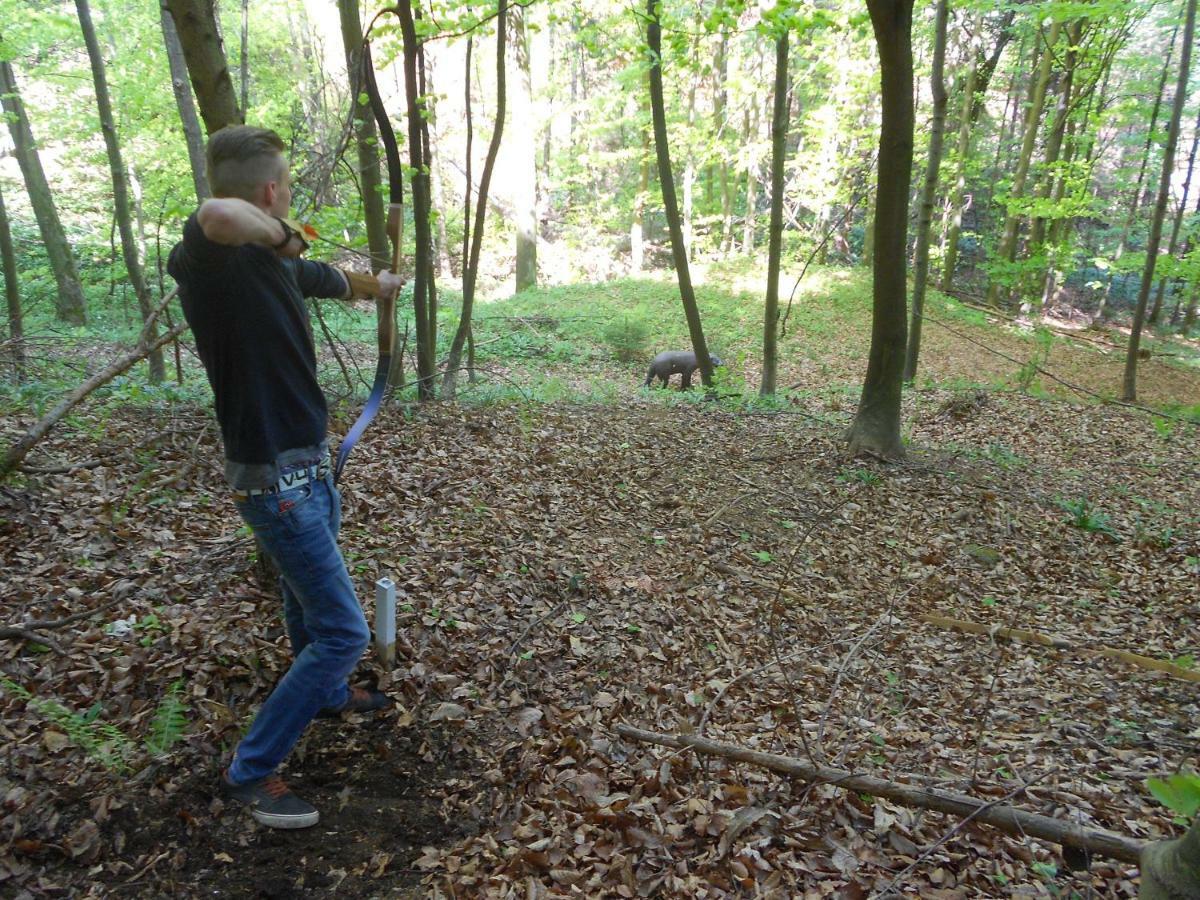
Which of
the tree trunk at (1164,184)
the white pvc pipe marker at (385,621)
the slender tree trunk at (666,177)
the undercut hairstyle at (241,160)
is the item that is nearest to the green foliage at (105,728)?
the white pvc pipe marker at (385,621)

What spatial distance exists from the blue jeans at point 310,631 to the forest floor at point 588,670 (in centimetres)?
32

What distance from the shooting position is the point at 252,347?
2.37 m

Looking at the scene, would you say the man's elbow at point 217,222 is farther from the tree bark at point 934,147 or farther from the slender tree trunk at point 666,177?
the tree bark at point 934,147

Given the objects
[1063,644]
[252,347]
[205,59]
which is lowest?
[1063,644]

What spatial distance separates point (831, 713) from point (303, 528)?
3067 millimetres

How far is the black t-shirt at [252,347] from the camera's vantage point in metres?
2.26

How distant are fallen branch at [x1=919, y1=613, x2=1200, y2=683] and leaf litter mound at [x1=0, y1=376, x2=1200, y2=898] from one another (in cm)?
6

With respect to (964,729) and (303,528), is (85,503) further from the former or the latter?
(964,729)

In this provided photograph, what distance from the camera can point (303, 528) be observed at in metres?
2.54

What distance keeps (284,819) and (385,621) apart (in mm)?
951

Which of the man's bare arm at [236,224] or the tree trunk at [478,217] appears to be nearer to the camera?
the man's bare arm at [236,224]

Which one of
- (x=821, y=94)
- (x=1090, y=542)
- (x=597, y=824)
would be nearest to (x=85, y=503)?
(x=597, y=824)

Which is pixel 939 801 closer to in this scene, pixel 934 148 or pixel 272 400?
pixel 272 400

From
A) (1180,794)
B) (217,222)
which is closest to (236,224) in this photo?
(217,222)
